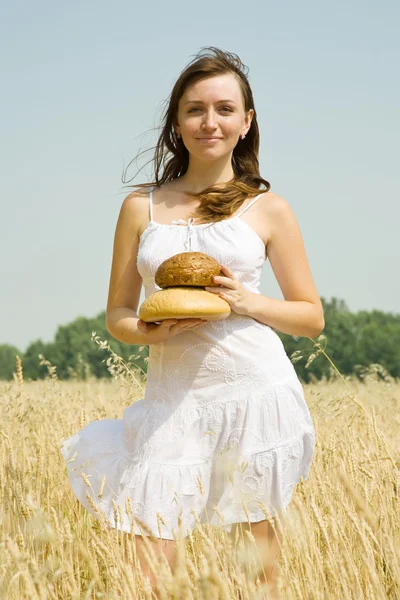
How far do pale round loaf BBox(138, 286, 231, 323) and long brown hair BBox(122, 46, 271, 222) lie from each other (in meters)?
0.52

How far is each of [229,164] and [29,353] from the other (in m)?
40.9

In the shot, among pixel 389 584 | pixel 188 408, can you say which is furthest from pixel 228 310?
pixel 389 584

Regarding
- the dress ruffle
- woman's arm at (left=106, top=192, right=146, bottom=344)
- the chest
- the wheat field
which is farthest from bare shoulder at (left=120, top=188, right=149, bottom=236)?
the wheat field

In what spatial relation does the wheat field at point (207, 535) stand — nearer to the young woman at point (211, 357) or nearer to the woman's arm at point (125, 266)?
the young woman at point (211, 357)

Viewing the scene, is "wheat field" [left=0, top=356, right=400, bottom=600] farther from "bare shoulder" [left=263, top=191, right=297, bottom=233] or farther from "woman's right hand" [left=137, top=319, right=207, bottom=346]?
"bare shoulder" [left=263, top=191, right=297, bottom=233]

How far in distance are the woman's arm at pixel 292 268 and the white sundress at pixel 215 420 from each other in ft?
0.34

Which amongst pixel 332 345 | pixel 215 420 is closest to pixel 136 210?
pixel 215 420

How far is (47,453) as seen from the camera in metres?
4.96

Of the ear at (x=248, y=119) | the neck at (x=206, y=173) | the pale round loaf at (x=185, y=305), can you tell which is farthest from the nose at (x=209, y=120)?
the pale round loaf at (x=185, y=305)

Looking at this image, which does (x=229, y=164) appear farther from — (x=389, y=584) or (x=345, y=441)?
(x=345, y=441)

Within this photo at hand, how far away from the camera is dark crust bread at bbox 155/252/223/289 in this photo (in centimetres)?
303

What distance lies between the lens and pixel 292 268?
Answer: 135 inches

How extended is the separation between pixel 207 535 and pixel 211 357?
0.73 m

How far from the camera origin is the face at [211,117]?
346 cm
